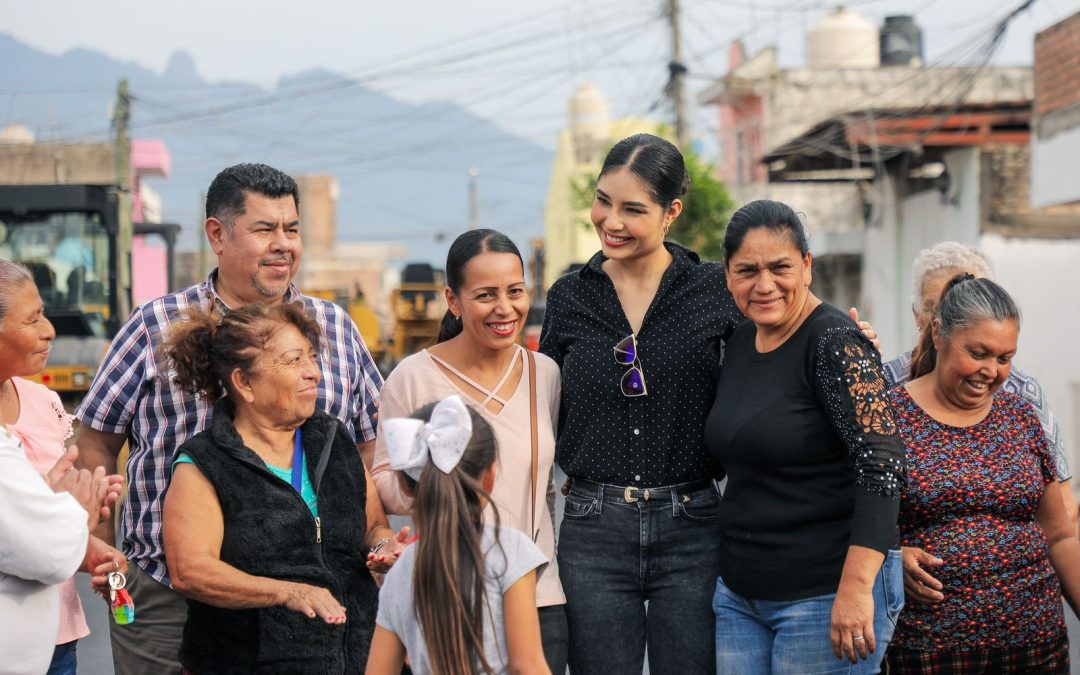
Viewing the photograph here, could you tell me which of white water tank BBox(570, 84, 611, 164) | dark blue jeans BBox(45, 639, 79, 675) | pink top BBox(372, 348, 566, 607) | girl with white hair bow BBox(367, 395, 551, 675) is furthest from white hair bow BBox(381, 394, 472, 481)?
white water tank BBox(570, 84, 611, 164)

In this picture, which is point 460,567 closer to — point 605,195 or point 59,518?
point 59,518

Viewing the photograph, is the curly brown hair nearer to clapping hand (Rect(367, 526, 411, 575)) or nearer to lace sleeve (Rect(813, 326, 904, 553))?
clapping hand (Rect(367, 526, 411, 575))

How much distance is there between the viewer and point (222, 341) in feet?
13.0

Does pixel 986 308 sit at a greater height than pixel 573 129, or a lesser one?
lesser

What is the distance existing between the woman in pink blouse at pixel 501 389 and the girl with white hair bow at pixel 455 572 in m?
0.55

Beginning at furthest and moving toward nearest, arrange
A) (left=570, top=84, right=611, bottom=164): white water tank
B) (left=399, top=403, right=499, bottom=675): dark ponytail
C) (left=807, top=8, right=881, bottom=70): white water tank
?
1. (left=570, top=84, right=611, bottom=164): white water tank
2. (left=807, top=8, right=881, bottom=70): white water tank
3. (left=399, top=403, right=499, bottom=675): dark ponytail

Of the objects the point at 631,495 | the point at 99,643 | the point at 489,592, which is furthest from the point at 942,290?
the point at 99,643

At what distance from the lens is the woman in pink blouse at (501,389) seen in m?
4.16

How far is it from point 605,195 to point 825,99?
98.3 ft

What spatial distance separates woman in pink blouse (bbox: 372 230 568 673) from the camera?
164 inches

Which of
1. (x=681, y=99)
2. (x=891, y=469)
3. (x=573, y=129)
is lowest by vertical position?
(x=891, y=469)

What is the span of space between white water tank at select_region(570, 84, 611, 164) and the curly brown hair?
53.3 metres

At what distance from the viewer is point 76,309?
615 inches

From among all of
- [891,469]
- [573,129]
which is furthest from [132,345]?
[573,129]
